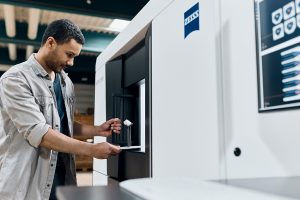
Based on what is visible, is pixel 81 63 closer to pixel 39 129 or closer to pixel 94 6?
pixel 94 6

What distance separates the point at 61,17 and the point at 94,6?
5.14 ft

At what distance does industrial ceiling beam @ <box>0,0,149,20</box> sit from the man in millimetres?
800

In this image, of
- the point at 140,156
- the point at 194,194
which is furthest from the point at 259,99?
the point at 140,156

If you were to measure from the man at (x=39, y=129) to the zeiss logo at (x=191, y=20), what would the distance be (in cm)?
52

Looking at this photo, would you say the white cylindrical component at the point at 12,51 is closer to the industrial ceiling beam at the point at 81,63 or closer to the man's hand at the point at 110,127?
the industrial ceiling beam at the point at 81,63

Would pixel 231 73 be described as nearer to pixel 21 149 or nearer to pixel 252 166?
pixel 252 166

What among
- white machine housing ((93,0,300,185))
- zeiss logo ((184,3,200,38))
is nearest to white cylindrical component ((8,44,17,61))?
white machine housing ((93,0,300,185))

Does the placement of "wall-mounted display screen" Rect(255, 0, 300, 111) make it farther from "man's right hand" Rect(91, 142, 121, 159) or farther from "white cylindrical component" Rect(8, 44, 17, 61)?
"white cylindrical component" Rect(8, 44, 17, 61)

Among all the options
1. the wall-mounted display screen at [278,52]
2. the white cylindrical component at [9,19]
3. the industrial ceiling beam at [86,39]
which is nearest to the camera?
the wall-mounted display screen at [278,52]

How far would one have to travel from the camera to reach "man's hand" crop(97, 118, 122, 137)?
1.51 metres

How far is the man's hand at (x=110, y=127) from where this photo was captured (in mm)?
1509

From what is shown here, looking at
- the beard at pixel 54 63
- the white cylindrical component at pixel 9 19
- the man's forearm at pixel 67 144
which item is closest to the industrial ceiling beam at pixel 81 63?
the white cylindrical component at pixel 9 19

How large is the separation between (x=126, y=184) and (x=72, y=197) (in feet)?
0.30

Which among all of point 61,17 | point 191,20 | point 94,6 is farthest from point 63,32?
point 61,17
